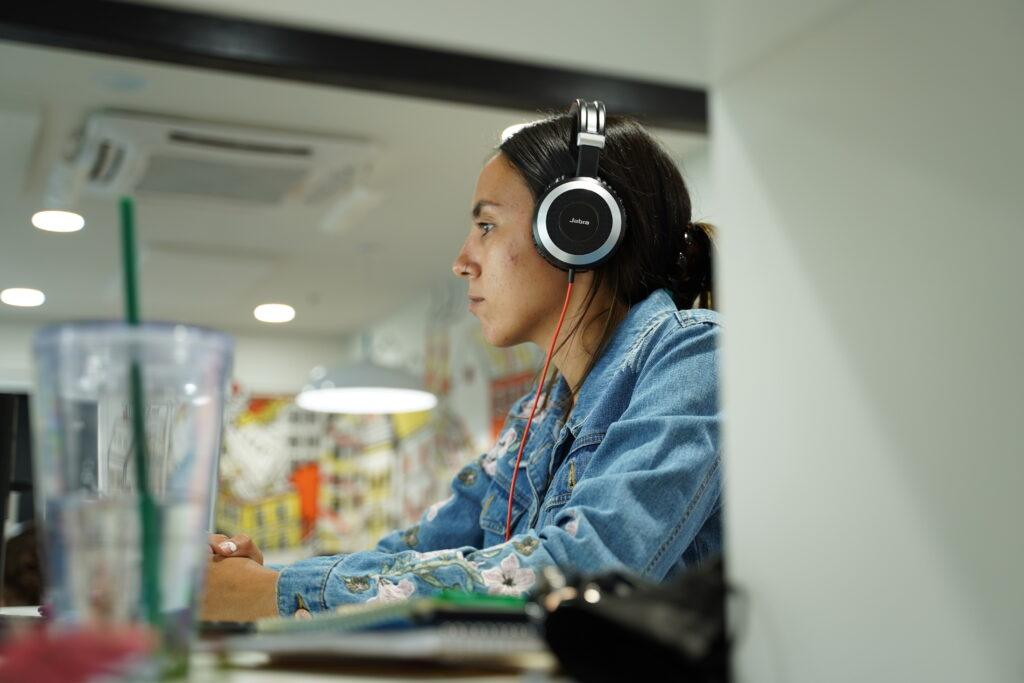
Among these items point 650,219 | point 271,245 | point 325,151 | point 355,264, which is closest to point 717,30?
point 650,219

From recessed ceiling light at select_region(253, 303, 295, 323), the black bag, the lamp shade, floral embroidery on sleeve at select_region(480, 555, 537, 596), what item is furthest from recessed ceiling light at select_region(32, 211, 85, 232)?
the black bag

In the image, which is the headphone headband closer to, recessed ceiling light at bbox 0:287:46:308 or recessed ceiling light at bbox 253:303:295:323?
recessed ceiling light at bbox 0:287:46:308

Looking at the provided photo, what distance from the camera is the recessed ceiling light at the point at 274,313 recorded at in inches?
208

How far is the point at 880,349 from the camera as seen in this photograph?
0.39 m

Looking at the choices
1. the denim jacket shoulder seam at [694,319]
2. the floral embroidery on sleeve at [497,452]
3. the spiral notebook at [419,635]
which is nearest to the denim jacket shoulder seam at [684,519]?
the denim jacket shoulder seam at [694,319]

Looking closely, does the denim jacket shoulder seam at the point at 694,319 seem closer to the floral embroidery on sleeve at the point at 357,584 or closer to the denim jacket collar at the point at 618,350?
the denim jacket collar at the point at 618,350

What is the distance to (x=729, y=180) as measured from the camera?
426 millimetres

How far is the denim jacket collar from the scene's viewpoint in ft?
2.94

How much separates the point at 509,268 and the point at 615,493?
492mm

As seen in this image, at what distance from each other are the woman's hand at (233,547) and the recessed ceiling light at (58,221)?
9.57 feet

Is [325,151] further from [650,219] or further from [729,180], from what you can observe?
[729,180]

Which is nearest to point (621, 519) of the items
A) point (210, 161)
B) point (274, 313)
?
point (210, 161)

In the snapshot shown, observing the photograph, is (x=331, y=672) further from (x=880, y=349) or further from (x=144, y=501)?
(x=880, y=349)

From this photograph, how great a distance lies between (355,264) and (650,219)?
3548 mm
